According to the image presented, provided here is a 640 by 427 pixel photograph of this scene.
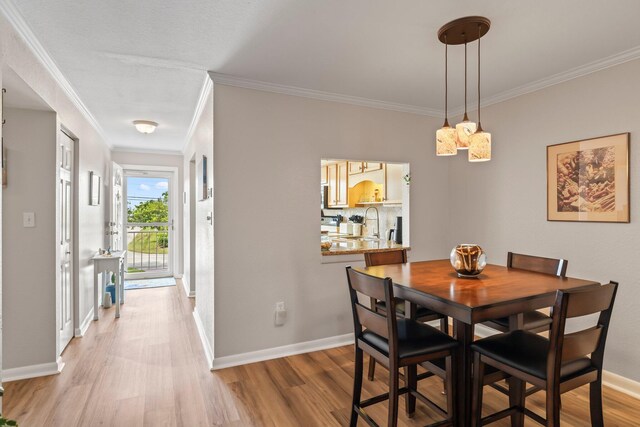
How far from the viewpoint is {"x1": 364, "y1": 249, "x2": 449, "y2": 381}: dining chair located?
2553 millimetres

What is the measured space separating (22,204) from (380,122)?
320cm

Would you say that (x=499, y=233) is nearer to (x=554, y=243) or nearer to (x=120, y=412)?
(x=554, y=243)

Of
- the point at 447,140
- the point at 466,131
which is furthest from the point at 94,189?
the point at 466,131

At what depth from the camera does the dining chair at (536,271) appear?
7.12ft

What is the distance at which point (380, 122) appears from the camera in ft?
11.9

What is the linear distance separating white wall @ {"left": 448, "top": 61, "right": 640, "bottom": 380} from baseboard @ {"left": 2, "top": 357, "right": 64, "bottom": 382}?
3940 mm

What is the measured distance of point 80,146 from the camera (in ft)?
12.2

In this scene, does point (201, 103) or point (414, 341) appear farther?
point (201, 103)

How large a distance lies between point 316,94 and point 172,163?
412 centimetres

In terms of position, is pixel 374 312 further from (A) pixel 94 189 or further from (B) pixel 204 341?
(A) pixel 94 189

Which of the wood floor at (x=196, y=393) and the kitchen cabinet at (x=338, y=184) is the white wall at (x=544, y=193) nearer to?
the wood floor at (x=196, y=393)

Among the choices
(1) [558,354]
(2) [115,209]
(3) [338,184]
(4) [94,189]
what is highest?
(3) [338,184]

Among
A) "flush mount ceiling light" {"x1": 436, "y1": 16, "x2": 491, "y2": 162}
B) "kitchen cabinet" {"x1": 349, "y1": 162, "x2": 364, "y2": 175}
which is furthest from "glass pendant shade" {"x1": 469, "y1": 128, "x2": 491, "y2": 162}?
"kitchen cabinet" {"x1": 349, "y1": 162, "x2": 364, "y2": 175}

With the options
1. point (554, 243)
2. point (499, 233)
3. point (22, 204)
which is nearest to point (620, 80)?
point (554, 243)
